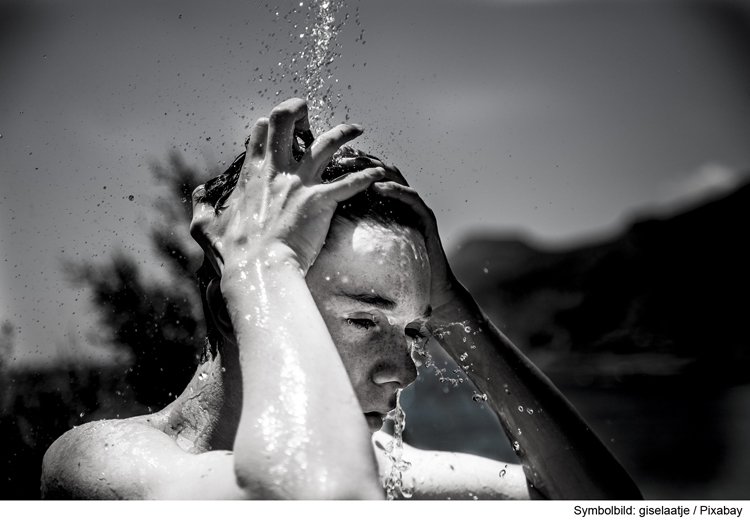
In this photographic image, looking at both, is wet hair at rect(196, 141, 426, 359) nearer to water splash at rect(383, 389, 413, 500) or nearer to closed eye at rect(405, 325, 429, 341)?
closed eye at rect(405, 325, 429, 341)

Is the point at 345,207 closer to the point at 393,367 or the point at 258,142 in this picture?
the point at 258,142

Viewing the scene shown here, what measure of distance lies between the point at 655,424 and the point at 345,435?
5011 millimetres

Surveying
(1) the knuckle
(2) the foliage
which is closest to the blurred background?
(2) the foliage

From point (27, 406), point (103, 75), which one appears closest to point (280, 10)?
point (103, 75)

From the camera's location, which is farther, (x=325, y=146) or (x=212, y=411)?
(x=212, y=411)

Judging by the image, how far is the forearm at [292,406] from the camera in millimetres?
803

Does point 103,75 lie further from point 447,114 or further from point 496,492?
point 496,492

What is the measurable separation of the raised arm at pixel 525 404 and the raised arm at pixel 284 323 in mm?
327

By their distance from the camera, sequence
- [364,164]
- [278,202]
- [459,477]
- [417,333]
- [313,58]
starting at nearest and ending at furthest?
[278,202] → [364,164] → [417,333] → [459,477] → [313,58]

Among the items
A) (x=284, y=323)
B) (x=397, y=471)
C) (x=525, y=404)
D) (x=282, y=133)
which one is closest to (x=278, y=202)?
(x=282, y=133)

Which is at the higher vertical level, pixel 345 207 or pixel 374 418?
pixel 345 207

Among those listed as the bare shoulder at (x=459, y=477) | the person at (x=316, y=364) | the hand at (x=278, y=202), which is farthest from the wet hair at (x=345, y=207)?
the bare shoulder at (x=459, y=477)

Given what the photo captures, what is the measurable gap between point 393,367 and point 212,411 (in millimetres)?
418

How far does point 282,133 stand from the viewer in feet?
3.76
